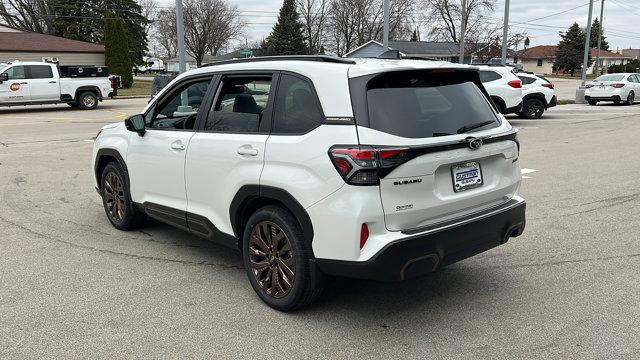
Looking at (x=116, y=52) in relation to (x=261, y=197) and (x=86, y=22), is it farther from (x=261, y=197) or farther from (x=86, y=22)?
(x=261, y=197)

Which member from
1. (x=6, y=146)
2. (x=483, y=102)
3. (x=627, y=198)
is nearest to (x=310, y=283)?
(x=483, y=102)

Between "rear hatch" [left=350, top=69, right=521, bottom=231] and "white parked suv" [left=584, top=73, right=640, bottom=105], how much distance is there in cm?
2477

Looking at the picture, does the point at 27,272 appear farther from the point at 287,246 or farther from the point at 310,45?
the point at 310,45

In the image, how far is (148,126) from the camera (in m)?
5.18

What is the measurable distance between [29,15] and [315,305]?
69.4 metres

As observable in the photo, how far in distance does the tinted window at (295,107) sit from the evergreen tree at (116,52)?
4223cm

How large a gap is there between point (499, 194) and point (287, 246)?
63.5 inches

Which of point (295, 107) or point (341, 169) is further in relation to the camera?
point (295, 107)

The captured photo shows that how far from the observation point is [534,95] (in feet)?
61.0

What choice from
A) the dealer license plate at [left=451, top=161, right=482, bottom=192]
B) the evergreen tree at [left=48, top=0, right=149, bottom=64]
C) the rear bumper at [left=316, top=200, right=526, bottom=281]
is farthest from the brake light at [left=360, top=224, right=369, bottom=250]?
the evergreen tree at [left=48, top=0, right=149, bottom=64]

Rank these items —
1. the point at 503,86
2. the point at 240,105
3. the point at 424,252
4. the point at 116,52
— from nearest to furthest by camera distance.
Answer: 1. the point at 424,252
2. the point at 240,105
3. the point at 503,86
4. the point at 116,52

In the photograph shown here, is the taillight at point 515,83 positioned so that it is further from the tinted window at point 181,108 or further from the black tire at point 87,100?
the black tire at point 87,100

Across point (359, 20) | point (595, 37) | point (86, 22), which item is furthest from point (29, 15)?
point (595, 37)

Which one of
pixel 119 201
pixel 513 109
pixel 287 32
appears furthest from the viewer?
pixel 287 32
